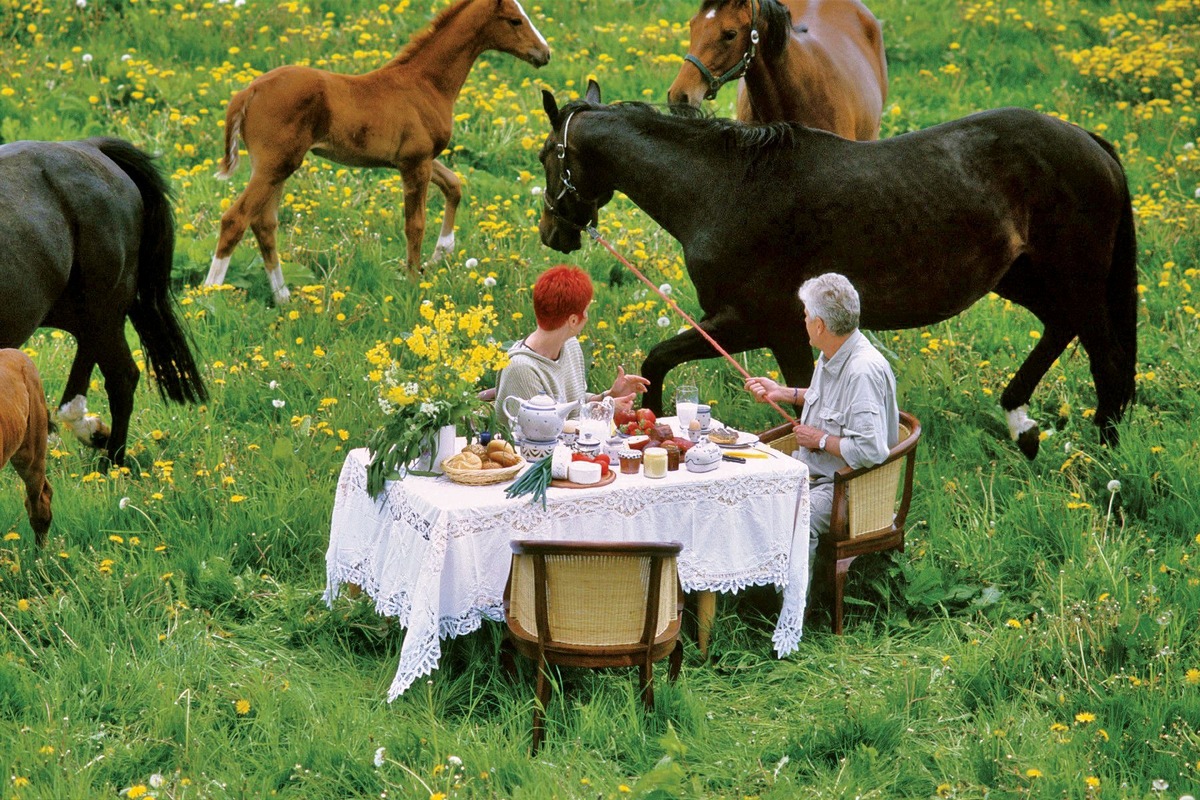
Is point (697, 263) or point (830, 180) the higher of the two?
point (830, 180)

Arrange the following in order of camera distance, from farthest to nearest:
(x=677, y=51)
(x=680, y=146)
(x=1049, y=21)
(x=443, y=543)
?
(x=1049, y=21) < (x=677, y=51) < (x=680, y=146) < (x=443, y=543)

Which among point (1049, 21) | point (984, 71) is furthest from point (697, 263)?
point (1049, 21)

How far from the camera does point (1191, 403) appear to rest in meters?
8.29

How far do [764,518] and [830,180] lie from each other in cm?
224

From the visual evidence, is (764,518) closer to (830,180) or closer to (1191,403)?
(830,180)

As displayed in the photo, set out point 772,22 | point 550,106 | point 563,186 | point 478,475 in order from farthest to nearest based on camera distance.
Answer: point 772,22 → point 563,186 → point 550,106 → point 478,475

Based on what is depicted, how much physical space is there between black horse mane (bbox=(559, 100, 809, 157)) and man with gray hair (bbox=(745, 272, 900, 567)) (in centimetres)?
135

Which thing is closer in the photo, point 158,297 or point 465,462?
point 465,462

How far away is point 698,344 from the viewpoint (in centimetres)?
712

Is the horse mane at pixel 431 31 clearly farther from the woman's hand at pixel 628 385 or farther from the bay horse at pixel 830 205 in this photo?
the woman's hand at pixel 628 385

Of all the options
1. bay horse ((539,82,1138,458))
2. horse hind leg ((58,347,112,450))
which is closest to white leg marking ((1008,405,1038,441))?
bay horse ((539,82,1138,458))

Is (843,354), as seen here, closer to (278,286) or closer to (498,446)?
(498,446)

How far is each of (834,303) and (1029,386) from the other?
2593 mm

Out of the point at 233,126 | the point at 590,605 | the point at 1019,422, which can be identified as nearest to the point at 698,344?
the point at 1019,422
